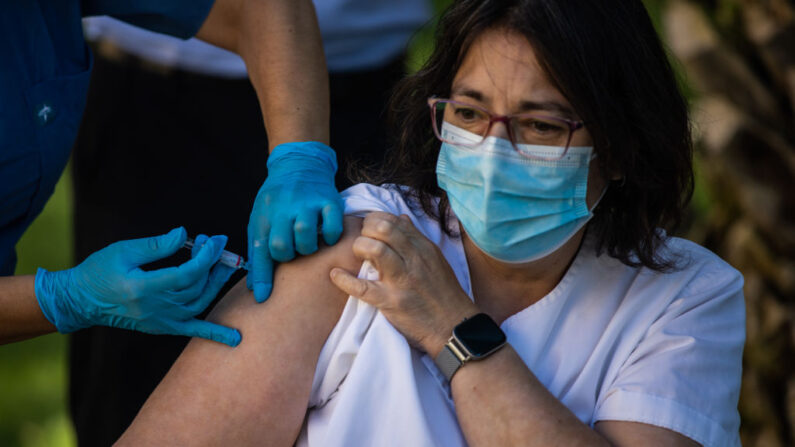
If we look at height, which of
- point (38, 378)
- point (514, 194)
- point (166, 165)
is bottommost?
point (38, 378)

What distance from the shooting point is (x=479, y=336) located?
1.75 metres

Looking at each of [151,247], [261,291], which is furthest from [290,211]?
[151,247]

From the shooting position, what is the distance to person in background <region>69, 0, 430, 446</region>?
2.78 m

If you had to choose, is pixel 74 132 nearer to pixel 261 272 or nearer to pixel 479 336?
pixel 261 272

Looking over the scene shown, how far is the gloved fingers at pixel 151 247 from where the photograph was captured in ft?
5.77

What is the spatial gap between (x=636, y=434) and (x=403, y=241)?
0.63 metres

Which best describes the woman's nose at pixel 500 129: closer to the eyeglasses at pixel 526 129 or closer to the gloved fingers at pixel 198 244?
the eyeglasses at pixel 526 129

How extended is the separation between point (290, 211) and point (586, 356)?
738mm

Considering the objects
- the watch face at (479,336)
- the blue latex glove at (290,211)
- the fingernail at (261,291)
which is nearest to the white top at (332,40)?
the blue latex glove at (290,211)

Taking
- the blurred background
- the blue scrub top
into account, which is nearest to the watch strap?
the blue scrub top

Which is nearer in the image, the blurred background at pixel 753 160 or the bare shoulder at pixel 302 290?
the bare shoulder at pixel 302 290

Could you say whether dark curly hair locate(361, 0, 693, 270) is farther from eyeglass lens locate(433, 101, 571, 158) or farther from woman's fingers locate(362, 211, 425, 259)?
woman's fingers locate(362, 211, 425, 259)

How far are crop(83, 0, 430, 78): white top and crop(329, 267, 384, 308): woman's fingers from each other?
1275mm

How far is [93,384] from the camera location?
2.89 meters
